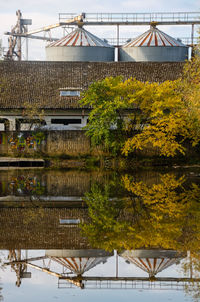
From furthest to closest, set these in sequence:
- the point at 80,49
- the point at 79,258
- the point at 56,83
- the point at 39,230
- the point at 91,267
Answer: the point at 80,49 < the point at 56,83 < the point at 39,230 < the point at 79,258 < the point at 91,267

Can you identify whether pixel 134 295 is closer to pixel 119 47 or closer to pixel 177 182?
pixel 177 182

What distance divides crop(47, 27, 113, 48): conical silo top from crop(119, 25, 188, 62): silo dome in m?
2.40

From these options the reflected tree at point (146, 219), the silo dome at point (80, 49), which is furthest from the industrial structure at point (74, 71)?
the reflected tree at point (146, 219)

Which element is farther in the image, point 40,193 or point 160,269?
point 40,193

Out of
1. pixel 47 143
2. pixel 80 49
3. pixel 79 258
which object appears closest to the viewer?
pixel 79 258

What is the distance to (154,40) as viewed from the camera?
5331 cm

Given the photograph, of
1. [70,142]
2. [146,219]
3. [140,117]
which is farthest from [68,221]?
[70,142]

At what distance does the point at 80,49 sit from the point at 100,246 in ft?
147

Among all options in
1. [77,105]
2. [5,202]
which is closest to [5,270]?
[5,202]

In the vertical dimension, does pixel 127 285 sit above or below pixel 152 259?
below

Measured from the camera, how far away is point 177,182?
832 inches

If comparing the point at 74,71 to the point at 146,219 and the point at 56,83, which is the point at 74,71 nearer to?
the point at 56,83

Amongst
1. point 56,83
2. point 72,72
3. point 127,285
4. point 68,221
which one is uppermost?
point 72,72

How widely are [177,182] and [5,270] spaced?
44.3 ft
